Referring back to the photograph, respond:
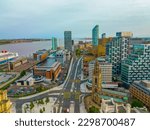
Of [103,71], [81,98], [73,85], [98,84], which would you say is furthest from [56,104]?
[103,71]

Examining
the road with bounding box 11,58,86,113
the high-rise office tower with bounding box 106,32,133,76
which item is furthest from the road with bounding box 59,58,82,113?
the high-rise office tower with bounding box 106,32,133,76

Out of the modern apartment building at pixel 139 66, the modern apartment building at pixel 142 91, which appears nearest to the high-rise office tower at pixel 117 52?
the modern apartment building at pixel 139 66

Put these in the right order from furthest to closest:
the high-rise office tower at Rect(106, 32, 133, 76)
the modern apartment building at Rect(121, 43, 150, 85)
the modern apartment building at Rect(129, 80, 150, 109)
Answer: the high-rise office tower at Rect(106, 32, 133, 76), the modern apartment building at Rect(121, 43, 150, 85), the modern apartment building at Rect(129, 80, 150, 109)

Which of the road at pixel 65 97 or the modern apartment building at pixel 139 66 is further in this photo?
the modern apartment building at pixel 139 66

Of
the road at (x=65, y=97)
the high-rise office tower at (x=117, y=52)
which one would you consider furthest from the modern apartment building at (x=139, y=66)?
the road at (x=65, y=97)

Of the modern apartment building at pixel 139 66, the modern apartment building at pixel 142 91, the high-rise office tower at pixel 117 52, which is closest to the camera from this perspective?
the modern apartment building at pixel 142 91

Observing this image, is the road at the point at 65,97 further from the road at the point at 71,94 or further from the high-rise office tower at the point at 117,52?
the high-rise office tower at the point at 117,52

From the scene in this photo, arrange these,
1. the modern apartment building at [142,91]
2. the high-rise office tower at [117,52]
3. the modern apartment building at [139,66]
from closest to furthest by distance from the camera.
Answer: the modern apartment building at [142,91]
the modern apartment building at [139,66]
the high-rise office tower at [117,52]

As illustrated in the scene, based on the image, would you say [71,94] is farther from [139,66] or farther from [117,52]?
[117,52]

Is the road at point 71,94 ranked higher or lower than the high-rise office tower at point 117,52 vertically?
lower

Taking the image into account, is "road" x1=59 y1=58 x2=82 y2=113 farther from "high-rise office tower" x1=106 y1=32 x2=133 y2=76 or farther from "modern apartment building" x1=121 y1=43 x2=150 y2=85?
"modern apartment building" x1=121 y1=43 x2=150 y2=85

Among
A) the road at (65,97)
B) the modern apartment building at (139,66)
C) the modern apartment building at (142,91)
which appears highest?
the modern apartment building at (139,66)
